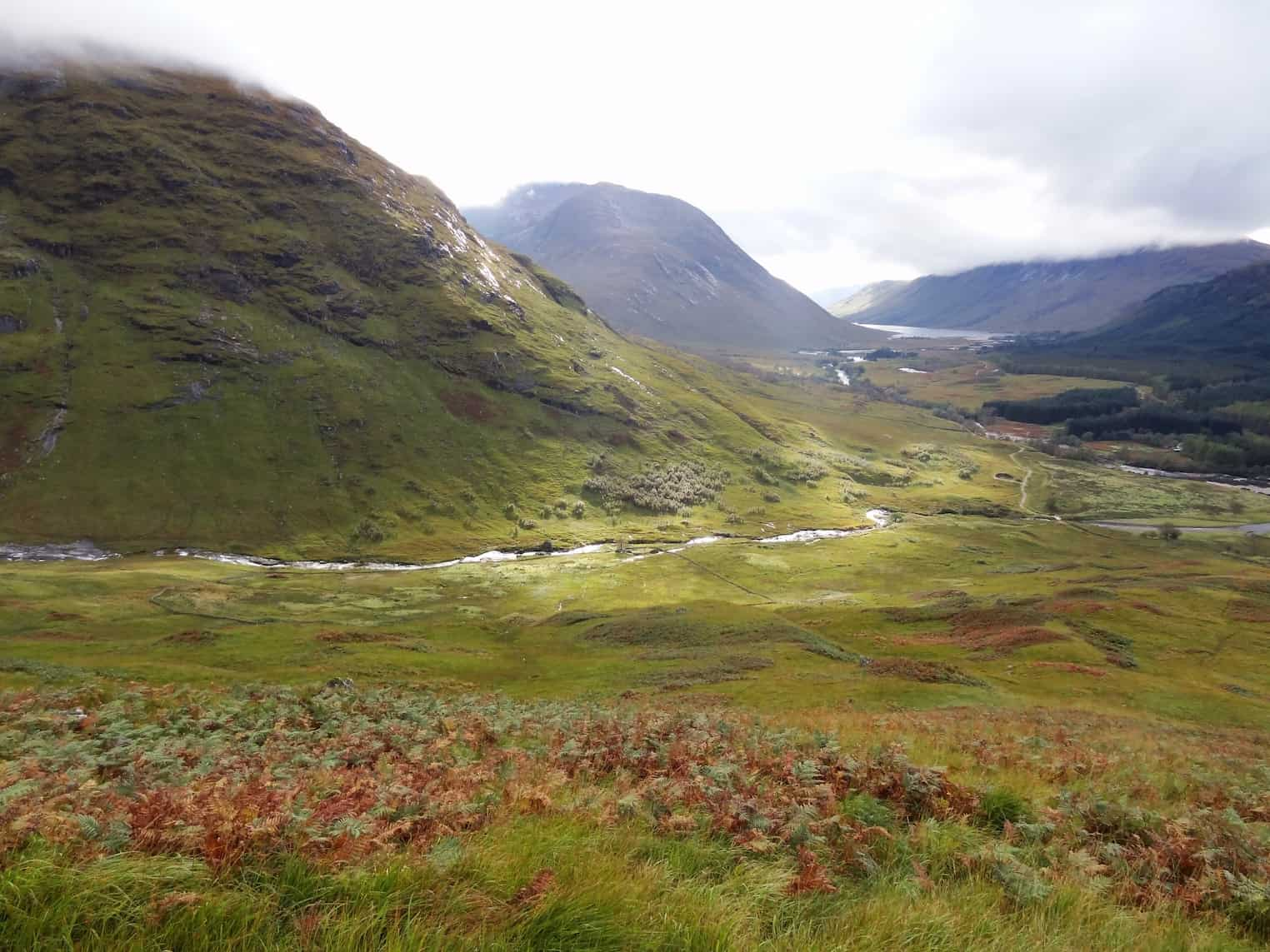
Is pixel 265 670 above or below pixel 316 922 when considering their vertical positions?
below

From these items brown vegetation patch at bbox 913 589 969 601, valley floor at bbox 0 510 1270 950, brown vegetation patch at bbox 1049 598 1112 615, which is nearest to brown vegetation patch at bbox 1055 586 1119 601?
brown vegetation patch at bbox 1049 598 1112 615

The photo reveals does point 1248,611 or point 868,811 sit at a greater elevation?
point 868,811

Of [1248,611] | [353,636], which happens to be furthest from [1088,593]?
[353,636]

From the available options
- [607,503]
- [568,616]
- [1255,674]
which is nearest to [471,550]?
[607,503]

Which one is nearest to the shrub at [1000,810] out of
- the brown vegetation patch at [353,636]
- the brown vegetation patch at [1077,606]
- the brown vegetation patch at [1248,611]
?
the brown vegetation patch at [353,636]

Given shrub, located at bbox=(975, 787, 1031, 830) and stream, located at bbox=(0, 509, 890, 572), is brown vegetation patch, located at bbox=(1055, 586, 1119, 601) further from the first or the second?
shrub, located at bbox=(975, 787, 1031, 830)

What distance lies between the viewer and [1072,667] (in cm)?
5734

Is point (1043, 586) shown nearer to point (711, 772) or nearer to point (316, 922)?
point (711, 772)

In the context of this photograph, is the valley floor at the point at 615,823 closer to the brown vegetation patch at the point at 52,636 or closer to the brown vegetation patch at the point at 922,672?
the brown vegetation patch at the point at 922,672

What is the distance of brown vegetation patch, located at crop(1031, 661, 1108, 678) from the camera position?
55.7m

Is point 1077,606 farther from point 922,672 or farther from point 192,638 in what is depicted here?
point 192,638

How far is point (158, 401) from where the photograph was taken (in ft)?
540

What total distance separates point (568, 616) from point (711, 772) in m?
85.2

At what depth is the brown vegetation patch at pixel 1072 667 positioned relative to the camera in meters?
55.7
